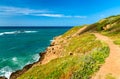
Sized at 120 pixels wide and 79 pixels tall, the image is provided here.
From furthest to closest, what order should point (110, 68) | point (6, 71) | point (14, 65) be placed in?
point (14, 65) < point (6, 71) < point (110, 68)

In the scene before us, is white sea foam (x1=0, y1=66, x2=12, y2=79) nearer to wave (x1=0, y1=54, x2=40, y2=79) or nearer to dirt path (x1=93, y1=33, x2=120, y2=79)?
wave (x1=0, y1=54, x2=40, y2=79)

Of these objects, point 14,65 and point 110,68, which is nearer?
point 110,68

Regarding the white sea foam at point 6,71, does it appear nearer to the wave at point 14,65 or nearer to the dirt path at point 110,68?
the wave at point 14,65

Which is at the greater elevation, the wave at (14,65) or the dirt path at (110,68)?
the dirt path at (110,68)

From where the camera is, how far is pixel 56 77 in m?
23.9

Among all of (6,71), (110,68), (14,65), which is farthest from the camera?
(14,65)

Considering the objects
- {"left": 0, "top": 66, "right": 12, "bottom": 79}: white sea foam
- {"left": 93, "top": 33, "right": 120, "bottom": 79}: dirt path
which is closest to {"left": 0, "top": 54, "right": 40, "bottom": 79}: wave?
{"left": 0, "top": 66, "right": 12, "bottom": 79}: white sea foam

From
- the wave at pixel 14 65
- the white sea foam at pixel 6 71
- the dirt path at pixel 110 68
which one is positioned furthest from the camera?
the wave at pixel 14 65

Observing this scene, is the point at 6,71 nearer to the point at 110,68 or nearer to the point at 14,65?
the point at 14,65

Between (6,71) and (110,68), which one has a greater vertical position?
(110,68)

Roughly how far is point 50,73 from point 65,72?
1.83m

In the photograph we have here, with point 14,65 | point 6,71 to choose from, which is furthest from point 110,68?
point 14,65

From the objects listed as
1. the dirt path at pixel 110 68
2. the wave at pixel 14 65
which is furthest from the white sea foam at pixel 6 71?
the dirt path at pixel 110 68

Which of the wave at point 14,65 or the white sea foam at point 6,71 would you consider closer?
the white sea foam at point 6,71
